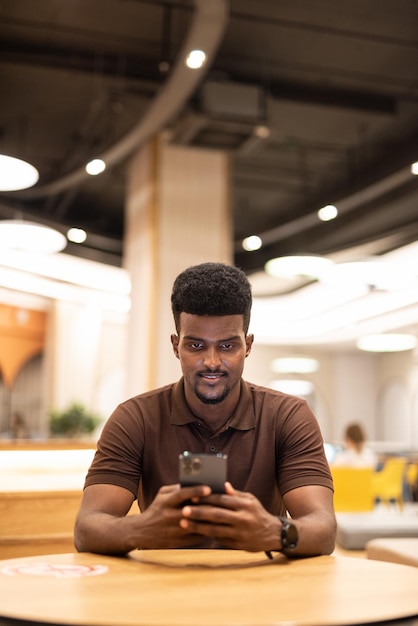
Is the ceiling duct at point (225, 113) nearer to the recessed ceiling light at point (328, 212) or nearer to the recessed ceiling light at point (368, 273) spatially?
the recessed ceiling light at point (328, 212)

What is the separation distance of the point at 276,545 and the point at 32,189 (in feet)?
27.6

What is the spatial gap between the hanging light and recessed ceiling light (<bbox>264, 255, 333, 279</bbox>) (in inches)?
111

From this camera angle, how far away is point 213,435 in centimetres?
223

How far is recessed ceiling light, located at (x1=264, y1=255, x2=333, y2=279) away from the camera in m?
9.88

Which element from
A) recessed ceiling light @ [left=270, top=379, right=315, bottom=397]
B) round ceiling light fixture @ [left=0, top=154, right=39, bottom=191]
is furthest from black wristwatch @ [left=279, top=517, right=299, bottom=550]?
recessed ceiling light @ [left=270, top=379, right=315, bottom=397]

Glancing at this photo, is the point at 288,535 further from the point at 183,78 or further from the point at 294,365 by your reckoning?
the point at 294,365

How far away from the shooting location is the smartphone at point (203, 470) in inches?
69.9

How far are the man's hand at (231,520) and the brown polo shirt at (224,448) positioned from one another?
0.33m

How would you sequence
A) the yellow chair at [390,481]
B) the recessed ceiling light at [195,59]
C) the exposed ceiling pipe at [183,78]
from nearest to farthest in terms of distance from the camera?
the exposed ceiling pipe at [183,78] → the recessed ceiling light at [195,59] → the yellow chair at [390,481]

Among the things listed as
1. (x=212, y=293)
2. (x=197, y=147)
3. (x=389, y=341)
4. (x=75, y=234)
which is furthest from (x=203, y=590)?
(x=389, y=341)

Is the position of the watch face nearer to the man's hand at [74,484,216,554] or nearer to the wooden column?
the man's hand at [74,484,216,554]

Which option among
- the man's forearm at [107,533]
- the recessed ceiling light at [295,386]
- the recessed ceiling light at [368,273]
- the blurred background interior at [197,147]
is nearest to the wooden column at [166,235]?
the blurred background interior at [197,147]

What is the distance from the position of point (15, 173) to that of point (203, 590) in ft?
17.6

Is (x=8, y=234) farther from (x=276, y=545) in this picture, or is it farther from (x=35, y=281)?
(x=276, y=545)
